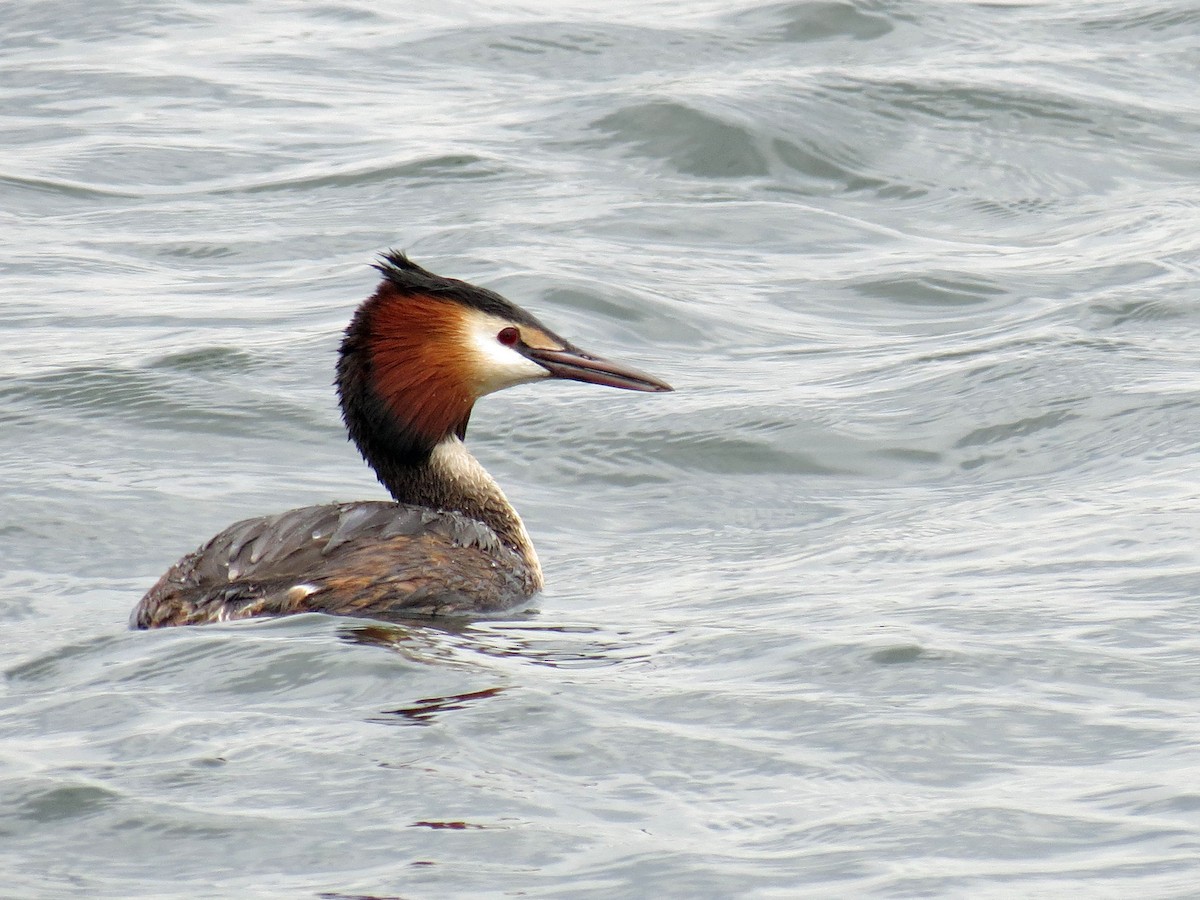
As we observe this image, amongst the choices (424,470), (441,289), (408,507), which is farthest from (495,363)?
(408,507)

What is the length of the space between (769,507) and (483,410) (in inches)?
68.3

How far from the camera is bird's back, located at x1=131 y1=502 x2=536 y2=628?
6.76 m

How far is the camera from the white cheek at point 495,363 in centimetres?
779

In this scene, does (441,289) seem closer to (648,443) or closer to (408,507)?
(408,507)

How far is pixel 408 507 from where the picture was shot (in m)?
7.48

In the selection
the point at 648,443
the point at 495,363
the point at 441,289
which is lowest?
the point at 648,443

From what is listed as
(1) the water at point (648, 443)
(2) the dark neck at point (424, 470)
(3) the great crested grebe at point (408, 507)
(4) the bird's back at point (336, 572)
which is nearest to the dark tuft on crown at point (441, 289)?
(3) the great crested grebe at point (408, 507)

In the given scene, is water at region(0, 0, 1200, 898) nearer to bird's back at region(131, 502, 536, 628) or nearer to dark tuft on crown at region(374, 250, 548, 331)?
bird's back at region(131, 502, 536, 628)

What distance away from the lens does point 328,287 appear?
11648mm

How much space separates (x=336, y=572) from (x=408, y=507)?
2.12ft

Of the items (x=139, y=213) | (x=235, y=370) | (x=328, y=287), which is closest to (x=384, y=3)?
(x=139, y=213)

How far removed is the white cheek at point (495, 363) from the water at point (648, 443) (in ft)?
2.39

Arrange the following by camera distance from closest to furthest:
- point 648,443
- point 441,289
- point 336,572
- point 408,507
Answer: point 336,572
point 408,507
point 441,289
point 648,443

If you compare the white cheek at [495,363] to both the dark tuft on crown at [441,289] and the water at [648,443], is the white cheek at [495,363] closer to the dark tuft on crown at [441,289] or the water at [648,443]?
the dark tuft on crown at [441,289]
